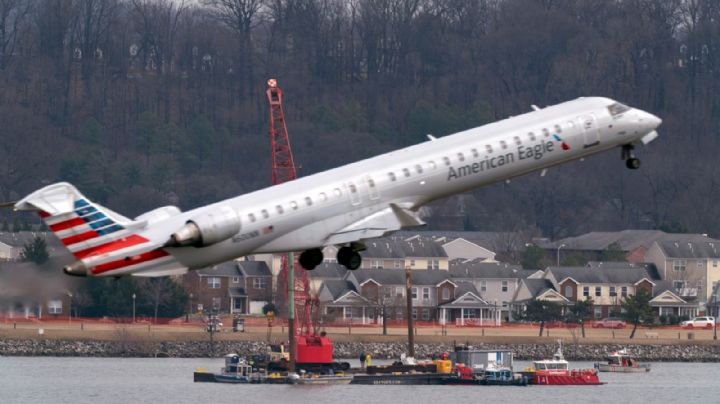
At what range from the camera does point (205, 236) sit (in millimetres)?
78188

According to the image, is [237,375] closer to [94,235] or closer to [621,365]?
[621,365]

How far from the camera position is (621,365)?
183m

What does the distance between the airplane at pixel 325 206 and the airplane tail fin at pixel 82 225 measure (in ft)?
0.13

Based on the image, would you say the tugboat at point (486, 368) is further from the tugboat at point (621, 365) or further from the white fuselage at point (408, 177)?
Answer: the white fuselage at point (408, 177)

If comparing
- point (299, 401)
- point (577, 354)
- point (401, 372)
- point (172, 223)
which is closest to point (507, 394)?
point (401, 372)

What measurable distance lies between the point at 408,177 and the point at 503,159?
16.6ft

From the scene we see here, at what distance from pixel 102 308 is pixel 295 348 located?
22841 millimetres

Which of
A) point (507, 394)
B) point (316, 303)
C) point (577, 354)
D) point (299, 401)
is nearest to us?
point (299, 401)

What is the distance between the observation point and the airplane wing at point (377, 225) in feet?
273

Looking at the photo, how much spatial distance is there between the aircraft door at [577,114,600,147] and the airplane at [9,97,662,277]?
44mm

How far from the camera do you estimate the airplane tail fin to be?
261 feet

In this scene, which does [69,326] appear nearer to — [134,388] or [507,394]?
[134,388]

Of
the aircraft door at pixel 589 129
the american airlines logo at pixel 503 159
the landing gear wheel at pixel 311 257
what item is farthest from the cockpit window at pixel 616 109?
the landing gear wheel at pixel 311 257

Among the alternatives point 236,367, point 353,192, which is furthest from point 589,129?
point 236,367
